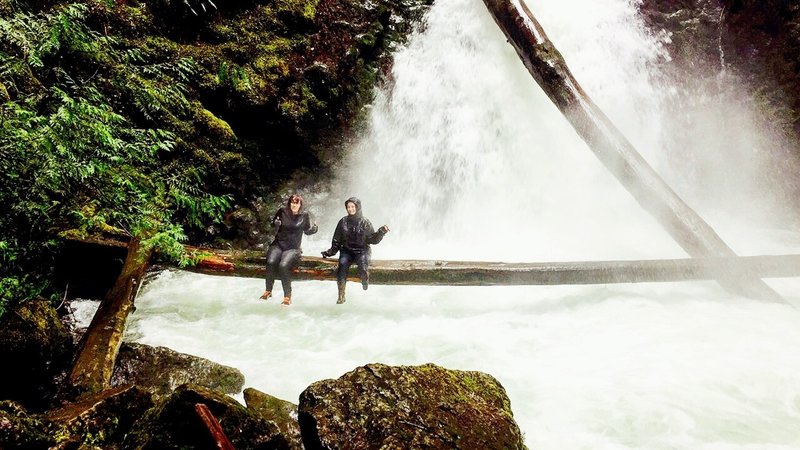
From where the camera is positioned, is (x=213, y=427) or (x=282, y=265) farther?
(x=282, y=265)

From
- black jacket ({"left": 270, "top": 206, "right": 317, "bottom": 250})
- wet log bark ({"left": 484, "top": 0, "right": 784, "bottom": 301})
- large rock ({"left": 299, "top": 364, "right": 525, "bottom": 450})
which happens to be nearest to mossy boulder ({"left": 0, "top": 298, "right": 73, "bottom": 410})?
large rock ({"left": 299, "top": 364, "right": 525, "bottom": 450})

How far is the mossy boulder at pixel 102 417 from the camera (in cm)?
258

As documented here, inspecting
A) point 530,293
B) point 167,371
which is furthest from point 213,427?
point 530,293

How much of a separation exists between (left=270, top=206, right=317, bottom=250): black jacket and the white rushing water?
1023 mm

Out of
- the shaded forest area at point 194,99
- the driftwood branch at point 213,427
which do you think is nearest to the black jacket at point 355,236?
the shaded forest area at point 194,99

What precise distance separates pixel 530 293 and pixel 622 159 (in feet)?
9.00

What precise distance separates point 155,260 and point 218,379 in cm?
231

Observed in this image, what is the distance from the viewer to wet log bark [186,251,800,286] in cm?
567

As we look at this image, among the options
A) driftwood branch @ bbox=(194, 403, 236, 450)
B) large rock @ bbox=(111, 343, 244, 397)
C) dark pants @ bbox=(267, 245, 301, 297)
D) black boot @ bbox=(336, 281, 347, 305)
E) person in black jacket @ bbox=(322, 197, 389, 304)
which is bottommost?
large rock @ bbox=(111, 343, 244, 397)

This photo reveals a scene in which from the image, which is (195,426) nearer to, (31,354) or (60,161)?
(31,354)

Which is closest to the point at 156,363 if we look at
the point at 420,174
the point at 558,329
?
the point at 558,329

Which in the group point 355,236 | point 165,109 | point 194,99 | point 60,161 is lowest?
point 355,236

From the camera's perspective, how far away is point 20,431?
2.21m

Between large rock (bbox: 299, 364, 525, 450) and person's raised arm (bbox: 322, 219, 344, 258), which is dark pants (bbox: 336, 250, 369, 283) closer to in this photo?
person's raised arm (bbox: 322, 219, 344, 258)
